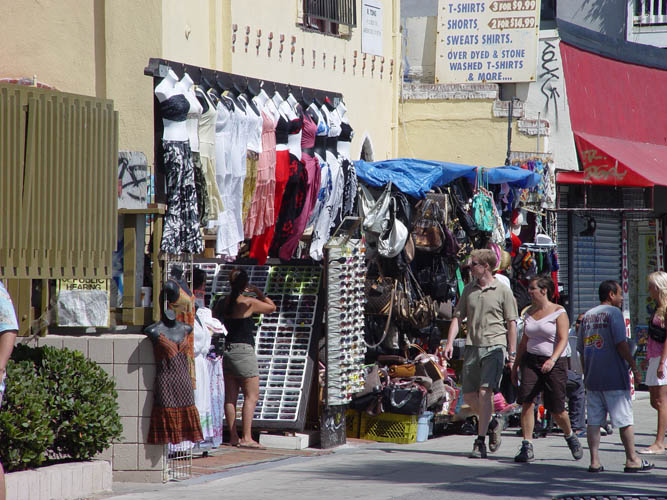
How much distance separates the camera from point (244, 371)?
37.2 feet

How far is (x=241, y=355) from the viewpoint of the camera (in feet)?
37.3

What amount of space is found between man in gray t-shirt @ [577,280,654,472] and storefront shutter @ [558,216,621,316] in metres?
8.76

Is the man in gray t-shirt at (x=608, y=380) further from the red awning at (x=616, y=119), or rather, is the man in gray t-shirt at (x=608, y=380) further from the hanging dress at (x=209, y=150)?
the red awning at (x=616, y=119)

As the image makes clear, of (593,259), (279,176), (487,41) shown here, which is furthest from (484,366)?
(593,259)

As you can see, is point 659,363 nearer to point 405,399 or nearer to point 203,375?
point 405,399

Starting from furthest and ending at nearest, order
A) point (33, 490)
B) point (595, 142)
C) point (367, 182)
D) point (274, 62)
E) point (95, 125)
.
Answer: point (595, 142), point (274, 62), point (367, 182), point (95, 125), point (33, 490)

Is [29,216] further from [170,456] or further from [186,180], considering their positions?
[170,456]

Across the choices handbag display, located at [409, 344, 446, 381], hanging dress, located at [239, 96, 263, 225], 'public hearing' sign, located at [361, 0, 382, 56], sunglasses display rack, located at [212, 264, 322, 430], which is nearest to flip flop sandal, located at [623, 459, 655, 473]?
handbag display, located at [409, 344, 446, 381]

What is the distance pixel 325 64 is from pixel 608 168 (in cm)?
485

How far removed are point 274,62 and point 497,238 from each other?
165 inches

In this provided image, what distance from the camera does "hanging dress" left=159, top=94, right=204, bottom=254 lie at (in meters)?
9.48

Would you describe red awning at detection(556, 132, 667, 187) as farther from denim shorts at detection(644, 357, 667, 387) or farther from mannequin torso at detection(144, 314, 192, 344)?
mannequin torso at detection(144, 314, 192, 344)

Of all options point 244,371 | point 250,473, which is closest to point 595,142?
point 244,371

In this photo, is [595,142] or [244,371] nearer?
[244,371]
